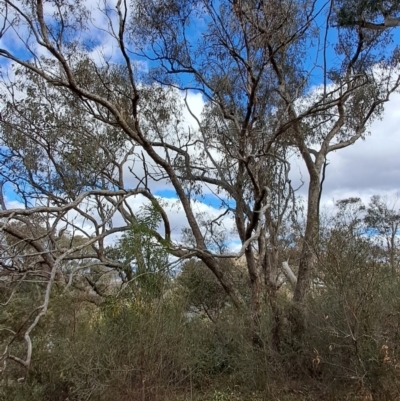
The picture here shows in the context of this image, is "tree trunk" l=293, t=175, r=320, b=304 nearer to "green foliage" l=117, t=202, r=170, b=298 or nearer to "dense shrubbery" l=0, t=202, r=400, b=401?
"dense shrubbery" l=0, t=202, r=400, b=401

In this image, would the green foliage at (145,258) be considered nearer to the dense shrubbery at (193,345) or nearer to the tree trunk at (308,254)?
the dense shrubbery at (193,345)

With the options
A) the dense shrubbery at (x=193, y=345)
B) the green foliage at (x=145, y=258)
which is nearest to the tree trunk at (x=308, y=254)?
the dense shrubbery at (x=193, y=345)

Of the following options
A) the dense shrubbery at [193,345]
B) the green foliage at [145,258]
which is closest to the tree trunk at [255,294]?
the dense shrubbery at [193,345]

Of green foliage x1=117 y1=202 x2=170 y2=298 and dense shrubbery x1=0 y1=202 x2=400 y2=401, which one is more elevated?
green foliage x1=117 y1=202 x2=170 y2=298

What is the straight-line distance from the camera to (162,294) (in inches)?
242

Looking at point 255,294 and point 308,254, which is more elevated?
point 308,254

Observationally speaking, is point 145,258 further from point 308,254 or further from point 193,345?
point 308,254

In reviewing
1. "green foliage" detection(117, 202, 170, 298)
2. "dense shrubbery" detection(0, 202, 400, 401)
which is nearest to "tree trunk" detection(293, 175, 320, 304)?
"dense shrubbery" detection(0, 202, 400, 401)

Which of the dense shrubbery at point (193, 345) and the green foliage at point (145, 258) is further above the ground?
the green foliage at point (145, 258)

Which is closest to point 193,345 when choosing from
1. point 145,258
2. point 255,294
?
point 145,258

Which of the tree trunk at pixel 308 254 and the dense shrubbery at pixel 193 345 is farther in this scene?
the tree trunk at pixel 308 254

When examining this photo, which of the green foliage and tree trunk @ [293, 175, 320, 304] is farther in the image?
tree trunk @ [293, 175, 320, 304]

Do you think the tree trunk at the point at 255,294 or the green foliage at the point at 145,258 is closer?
the green foliage at the point at 145,258

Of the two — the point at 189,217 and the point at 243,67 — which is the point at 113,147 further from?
the point at 243,67
